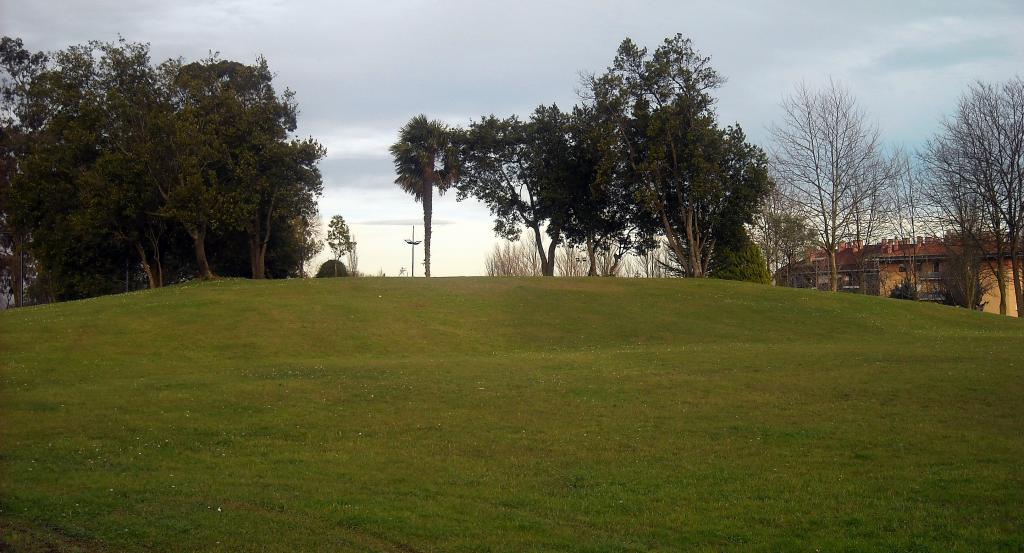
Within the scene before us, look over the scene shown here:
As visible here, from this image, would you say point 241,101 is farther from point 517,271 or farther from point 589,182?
point 517,271

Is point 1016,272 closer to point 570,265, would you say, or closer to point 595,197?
point 595,197

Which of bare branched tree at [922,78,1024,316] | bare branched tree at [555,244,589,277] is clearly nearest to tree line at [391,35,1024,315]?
bare branched tree at [922,78,1024,316]

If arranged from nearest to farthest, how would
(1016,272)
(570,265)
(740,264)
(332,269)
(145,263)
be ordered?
(145,263), (1016,272), (740,264), (332,269), (570,265)

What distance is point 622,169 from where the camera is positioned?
56062 mm

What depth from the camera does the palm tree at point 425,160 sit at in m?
60.4

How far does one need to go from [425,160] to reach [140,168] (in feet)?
66.2

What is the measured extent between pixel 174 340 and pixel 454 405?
1512 cm

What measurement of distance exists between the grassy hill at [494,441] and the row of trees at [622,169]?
80.8 feet

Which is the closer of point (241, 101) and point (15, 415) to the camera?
point (15, 415)

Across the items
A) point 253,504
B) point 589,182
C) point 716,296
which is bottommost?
point 253,504

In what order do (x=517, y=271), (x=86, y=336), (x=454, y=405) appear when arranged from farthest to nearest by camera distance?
(x=517, y=271), (x=86, y=336), (x=454, y=405)

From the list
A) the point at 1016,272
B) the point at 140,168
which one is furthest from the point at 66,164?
the point at 1016,272

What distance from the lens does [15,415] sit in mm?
15742

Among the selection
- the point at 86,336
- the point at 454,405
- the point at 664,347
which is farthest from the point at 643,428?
the point at 86,336
